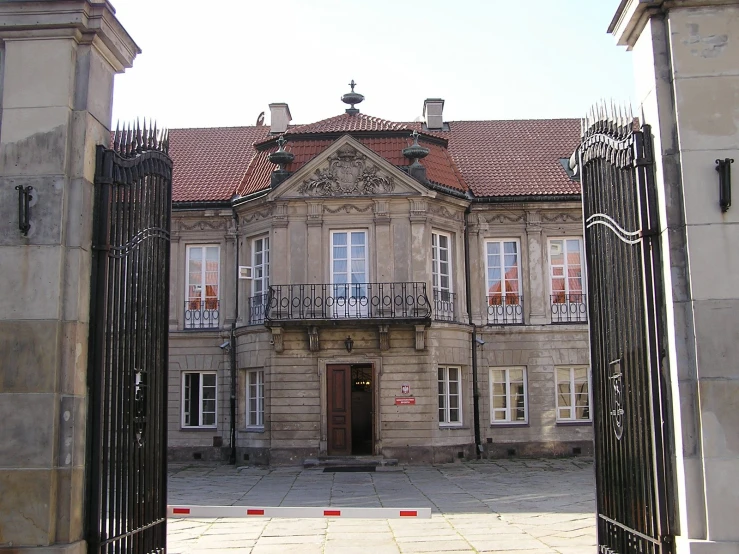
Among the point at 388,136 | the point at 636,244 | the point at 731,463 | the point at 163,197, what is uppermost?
the point at 388,136

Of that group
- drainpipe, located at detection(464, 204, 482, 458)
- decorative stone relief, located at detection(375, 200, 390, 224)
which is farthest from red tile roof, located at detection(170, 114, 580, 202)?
decorative stone relief, located at detection(375, 200, 390, 224)

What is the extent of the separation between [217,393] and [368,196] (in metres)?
7.69

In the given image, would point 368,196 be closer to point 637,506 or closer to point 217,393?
point 217,393

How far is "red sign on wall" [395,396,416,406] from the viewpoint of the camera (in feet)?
73.5

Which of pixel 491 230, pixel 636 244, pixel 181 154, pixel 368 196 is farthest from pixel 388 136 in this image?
pixel 636 244

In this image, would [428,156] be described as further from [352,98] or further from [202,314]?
[202,314]

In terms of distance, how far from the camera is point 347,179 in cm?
2327

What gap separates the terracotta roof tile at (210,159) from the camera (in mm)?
25953

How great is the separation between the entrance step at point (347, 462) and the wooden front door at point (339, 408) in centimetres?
43

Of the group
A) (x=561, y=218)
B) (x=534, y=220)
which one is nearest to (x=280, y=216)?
(x=534, y=220)

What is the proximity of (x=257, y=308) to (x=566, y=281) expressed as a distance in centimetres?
941

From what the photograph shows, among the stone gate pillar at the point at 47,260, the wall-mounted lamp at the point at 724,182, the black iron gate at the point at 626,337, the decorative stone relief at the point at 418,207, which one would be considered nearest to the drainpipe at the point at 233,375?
the decorative stone relief at the point at 418,207

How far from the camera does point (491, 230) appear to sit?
25.0m

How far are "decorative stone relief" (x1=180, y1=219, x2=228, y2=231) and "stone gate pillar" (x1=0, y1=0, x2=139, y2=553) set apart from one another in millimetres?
17942
